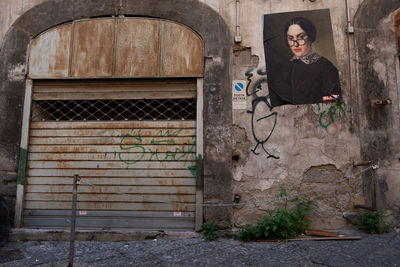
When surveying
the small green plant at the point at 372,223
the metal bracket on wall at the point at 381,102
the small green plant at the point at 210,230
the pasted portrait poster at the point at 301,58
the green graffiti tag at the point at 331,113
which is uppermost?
the pasted portrait poster at the point at 301,58

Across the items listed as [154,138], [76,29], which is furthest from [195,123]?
[76,29]

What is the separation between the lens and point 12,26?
5410 mm

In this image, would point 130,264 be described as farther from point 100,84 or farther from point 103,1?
point 103,1

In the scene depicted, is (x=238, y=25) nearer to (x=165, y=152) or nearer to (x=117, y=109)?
(x=165, y=152)

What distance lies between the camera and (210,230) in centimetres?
468

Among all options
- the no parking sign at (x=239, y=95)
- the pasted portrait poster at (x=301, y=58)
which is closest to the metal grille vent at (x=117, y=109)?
the no parking sign at (x=239, y=95)

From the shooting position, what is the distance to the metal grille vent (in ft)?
17.4

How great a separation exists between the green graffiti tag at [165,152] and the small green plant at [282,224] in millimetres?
1393

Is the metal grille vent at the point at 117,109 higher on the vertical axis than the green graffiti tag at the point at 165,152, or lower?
higher

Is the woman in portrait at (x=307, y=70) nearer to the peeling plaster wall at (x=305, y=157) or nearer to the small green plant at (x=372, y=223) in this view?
the peeling plaster wall at (x=305, y=157)

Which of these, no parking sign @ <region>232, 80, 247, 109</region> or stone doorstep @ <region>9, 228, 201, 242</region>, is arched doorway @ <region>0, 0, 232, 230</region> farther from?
stone doorstep @ <region>9, 228, 201, 242</region>

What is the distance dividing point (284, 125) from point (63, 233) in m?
3.96

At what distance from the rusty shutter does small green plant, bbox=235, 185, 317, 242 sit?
99cm

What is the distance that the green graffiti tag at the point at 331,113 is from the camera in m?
4.94
